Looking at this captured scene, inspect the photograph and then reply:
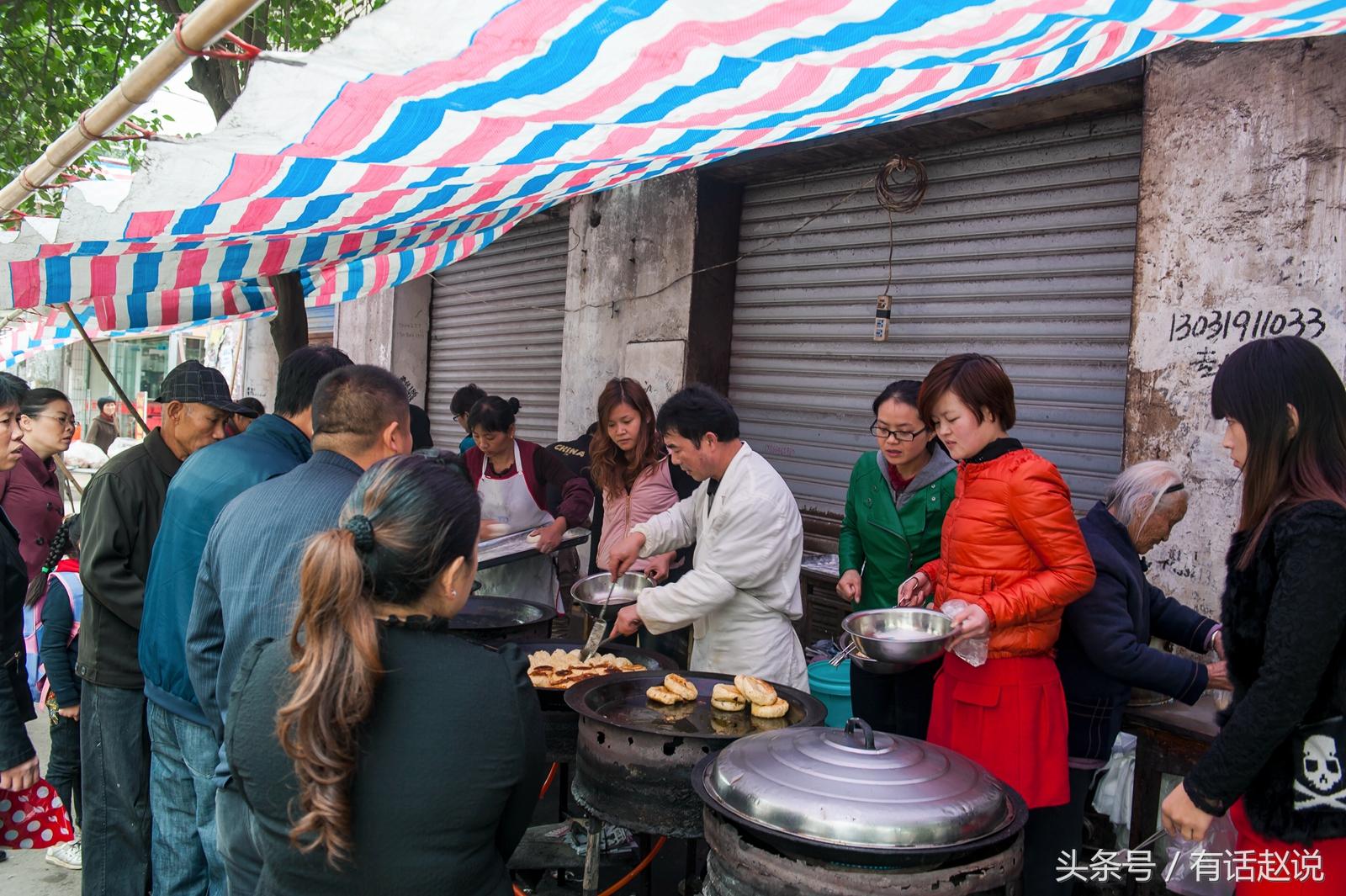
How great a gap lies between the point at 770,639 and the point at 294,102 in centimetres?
255

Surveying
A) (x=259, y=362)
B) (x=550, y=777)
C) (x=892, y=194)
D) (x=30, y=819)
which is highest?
(x=892, y=194)

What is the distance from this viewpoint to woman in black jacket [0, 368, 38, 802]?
133 inches

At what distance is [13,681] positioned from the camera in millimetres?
3406

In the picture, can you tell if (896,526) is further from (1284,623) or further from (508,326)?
(508,326)

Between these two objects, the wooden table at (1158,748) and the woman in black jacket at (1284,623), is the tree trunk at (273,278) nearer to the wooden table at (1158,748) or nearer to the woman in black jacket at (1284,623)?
the wooden table at (1158,748)

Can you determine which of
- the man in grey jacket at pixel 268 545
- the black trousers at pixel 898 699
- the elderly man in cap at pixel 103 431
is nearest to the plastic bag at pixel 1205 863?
the black trousers at pixel 898 699

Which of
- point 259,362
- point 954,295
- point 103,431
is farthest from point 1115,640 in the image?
point 103,431

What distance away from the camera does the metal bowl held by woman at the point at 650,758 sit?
2.85 m

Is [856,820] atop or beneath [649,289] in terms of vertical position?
beneath

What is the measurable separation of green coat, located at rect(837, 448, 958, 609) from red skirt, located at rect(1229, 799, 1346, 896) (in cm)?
175

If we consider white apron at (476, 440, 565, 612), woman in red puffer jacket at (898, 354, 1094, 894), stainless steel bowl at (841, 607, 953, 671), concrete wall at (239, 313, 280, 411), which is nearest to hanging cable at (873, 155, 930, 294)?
white apron at (476, 440, 565, 612)

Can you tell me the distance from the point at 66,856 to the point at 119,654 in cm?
185

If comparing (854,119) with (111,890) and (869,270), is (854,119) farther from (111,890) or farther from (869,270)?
(111,890)

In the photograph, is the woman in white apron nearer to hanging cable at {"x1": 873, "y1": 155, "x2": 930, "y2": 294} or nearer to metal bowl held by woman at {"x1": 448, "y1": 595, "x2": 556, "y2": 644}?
metal bowl held by woman at {"x1": 448, "y1": 595, "x2": 556, "y2": 644}
